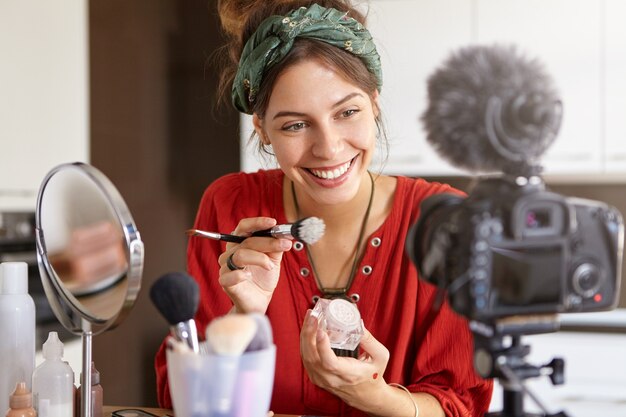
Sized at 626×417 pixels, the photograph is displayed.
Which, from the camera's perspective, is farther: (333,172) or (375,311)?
(375,311)

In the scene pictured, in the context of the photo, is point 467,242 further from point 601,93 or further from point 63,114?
point 601,93

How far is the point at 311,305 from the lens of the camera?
4.58ft

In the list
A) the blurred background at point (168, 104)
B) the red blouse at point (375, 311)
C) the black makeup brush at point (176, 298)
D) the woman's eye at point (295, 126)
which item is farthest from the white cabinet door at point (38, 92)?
the black makeup brush at point (176, 298)

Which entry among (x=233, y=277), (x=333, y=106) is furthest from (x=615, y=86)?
(x=233, y=277)

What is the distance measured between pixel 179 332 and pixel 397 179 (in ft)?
2.61

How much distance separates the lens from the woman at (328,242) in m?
1.14

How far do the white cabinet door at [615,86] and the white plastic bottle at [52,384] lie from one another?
2190 mm

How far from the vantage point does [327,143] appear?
1209 millimetres

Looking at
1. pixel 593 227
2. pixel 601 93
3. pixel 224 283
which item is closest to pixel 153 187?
pixel 601 93

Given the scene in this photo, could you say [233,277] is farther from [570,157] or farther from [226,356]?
[570,157]

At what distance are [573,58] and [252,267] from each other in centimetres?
181

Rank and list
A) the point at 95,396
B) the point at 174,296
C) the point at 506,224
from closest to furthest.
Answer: the point at 506,224
the point at 174,296
the point at 95,396

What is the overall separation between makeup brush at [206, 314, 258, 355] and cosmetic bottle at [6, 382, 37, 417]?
37 cm

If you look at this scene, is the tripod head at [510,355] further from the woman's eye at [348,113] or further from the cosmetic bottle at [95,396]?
the woman's eye at [348,113]
